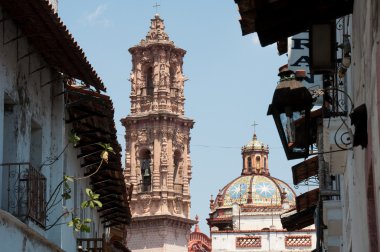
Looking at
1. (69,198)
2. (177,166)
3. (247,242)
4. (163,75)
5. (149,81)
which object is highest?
(163,75)

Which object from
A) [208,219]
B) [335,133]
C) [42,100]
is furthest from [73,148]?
[208,219]

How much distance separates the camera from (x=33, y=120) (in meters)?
13.7

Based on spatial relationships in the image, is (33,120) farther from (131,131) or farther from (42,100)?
(131,131)

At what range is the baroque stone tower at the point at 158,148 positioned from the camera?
7181cm

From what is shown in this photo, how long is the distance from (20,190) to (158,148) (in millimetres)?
60342

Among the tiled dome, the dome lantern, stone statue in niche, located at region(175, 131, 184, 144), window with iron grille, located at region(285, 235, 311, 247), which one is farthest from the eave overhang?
the dome lantern

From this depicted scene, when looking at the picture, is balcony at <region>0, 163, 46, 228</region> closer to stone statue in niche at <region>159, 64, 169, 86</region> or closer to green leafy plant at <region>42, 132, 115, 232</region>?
green leafy plant at <region>42, 132, 115, 232</region>

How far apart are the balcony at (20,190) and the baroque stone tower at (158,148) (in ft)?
192

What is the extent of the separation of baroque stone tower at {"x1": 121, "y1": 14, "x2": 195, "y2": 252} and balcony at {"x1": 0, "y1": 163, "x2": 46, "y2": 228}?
5861 cm

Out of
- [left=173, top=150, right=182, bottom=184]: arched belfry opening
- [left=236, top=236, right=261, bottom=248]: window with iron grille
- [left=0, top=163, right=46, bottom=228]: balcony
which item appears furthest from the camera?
[left=173, top=150, right=182, bottom=184]: arched belfry opening

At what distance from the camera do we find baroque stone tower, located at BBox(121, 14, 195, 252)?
236 feet

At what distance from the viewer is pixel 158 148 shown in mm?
72500

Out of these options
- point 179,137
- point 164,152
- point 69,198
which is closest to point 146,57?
point 179,137

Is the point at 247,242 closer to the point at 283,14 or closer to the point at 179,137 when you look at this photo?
the point at 179,137
